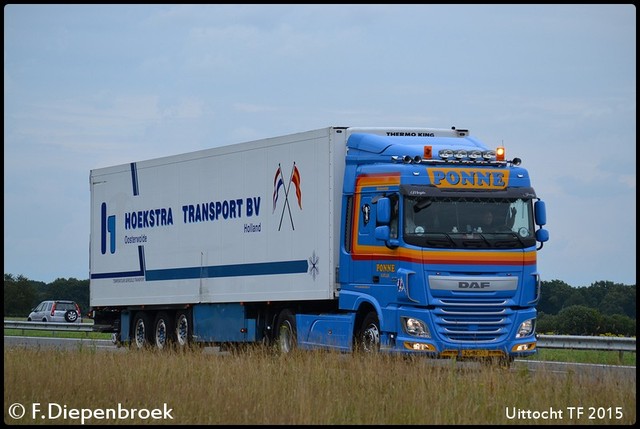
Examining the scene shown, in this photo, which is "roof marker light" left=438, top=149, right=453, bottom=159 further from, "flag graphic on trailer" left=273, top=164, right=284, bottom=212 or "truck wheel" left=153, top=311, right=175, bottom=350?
"truck wheel" left=153, top=311, right=175, bottom=350

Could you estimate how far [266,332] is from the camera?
24297 mm

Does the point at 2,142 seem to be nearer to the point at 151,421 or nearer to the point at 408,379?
the point at 151,421

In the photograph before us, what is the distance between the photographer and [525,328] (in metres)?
20.5

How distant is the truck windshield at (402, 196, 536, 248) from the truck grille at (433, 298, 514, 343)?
2.91 ft

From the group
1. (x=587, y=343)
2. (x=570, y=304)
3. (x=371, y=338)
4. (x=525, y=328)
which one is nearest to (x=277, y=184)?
(x=371, y=338)

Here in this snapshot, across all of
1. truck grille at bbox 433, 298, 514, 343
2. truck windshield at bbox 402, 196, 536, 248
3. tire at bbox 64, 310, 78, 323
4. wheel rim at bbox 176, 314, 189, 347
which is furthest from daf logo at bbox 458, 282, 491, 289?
tire at bbox 64, 310, 78, 323

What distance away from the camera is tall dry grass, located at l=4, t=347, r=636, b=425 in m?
13.6

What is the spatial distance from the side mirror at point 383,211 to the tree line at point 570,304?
5.44 metres

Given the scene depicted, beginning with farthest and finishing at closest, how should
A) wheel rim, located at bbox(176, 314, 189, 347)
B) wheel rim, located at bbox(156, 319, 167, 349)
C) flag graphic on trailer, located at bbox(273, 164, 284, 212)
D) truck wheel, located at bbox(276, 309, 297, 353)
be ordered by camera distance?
wheel rim, located at bbox(156, 319, 167, 349), wheel rim, located at bbox(176, 314, 189, 347), flag graphic on trailer, located at bbox(273, 164, 284, 212), truck wheel, located at bbox(276, 309, 297, 353)

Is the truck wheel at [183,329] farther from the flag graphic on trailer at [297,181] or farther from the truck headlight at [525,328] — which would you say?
the truck headlight at [525,328]

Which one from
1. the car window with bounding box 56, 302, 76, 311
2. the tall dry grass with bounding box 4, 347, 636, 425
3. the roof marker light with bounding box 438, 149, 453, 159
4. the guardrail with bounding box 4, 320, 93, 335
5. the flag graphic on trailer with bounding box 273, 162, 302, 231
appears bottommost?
the tall dry grass with bounding box 4, 347, 636, 425

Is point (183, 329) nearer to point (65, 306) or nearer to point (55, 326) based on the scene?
point (55, 326)

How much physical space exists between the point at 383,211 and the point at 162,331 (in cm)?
938

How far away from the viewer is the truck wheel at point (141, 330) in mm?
28500
